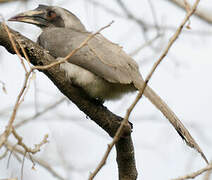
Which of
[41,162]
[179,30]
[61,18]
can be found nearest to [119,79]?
[179,30]

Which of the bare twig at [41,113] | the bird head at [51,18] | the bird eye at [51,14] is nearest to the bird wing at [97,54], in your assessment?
the bird head at [51,18]

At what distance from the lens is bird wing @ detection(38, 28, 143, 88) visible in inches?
170

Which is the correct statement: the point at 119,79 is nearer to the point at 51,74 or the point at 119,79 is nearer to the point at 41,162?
the point at 51,74

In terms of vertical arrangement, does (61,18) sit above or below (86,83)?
above

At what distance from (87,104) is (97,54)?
23.3 inches

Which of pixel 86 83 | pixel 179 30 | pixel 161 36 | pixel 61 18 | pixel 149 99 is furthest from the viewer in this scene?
pixel 161 36

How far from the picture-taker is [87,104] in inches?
174

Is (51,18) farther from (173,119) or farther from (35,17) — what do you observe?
(173,119)

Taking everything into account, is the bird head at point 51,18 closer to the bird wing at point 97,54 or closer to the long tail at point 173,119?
the bird wing at point 97,54

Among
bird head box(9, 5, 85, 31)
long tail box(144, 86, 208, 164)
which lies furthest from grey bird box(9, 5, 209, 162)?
bird head box(9, 5, 85, 31)

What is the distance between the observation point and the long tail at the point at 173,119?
147 inches

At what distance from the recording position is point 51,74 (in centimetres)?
424

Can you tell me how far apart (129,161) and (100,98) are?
733mm

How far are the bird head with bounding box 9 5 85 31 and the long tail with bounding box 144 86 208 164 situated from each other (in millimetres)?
1841
